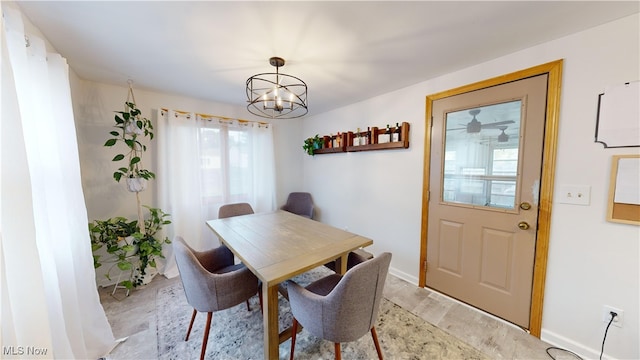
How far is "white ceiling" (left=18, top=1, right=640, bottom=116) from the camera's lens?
4.03 feet

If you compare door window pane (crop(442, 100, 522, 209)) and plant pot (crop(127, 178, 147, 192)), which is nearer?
door window pane (crop(442, 100, 522, 209))

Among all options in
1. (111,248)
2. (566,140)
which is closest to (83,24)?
(111,248)

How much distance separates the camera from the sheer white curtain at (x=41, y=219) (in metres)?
0.87

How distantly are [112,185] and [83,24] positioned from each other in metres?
1.76

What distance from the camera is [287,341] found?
1660 millimetres

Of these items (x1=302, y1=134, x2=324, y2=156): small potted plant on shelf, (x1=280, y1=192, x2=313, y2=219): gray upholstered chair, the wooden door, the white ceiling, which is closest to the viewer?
the white ceiling

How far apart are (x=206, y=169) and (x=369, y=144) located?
7.53ft

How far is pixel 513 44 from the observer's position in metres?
1.60

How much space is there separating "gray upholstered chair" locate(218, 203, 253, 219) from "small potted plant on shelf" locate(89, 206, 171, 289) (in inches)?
24.0

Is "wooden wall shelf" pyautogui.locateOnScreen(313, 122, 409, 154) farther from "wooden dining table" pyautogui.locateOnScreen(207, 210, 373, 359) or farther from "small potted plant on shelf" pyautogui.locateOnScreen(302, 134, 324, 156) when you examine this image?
"wooden dining table" pyautogui.locateOnScreen(207, 210, 373, 359)

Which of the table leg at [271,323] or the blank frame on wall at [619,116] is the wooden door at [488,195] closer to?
the blank frame on wall at [619,116]

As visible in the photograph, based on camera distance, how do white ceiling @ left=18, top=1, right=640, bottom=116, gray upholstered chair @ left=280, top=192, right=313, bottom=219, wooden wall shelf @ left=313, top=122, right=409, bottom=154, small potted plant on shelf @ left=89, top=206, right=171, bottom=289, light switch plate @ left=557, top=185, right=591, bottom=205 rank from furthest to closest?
gray upholstered chair @ left=280, top=192, right=313, bottom=219 < wooden wall shelf @ left=313, top=122, right=409, bottom=154 < small potted plant on shelf @ left=89, top=206, right=171, bottom=289 < light switch plate @ left=557, top=185, right=591, bottom=205 < white ceiling @ left=18, top=1, right=640, bottom=116

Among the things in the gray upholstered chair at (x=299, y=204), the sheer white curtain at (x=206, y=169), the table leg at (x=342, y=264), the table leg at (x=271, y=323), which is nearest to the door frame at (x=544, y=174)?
the table leg at (x=342, y=264)

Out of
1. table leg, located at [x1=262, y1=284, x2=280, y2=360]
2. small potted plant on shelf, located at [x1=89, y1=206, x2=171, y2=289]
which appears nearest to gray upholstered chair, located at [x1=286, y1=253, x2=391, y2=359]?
table leg, located at [x1=262, y1=284, x2=280, y2=360]
